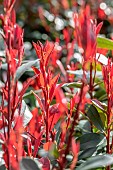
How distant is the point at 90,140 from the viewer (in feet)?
3.27

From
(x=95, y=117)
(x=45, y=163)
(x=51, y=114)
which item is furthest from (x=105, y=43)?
(x=45, y=163)

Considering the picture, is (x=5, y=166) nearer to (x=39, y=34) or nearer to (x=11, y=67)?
(x=11, y=67)

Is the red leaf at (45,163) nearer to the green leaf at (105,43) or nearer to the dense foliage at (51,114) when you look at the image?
the dense foliage at (51,114)

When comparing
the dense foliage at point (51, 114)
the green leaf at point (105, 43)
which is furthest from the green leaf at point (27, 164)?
the green leaf at point (105, 43)

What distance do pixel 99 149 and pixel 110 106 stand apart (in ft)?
0.60

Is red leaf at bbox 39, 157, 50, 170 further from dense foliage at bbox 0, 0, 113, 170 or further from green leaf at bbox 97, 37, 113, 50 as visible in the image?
green leaf at bbox 97, 37, 113, 50

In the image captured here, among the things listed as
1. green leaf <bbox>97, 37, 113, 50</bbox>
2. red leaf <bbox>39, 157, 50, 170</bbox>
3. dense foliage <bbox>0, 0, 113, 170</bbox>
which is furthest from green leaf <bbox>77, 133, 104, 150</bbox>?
green leaf <bbox>97, 37, 113, 50</bbox>

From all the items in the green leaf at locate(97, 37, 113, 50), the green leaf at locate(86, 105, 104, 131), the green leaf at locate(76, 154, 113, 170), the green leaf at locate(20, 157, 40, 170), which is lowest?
the green leaf at locate(86, 105, 104, 131)

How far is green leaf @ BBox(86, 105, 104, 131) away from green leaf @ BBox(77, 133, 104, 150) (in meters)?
0.03

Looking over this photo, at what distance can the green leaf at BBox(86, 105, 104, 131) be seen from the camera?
3.42ft

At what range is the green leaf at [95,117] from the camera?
1042mm

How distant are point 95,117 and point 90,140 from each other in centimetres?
9

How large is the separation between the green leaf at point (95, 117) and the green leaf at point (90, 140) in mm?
31

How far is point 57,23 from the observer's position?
3078mm
